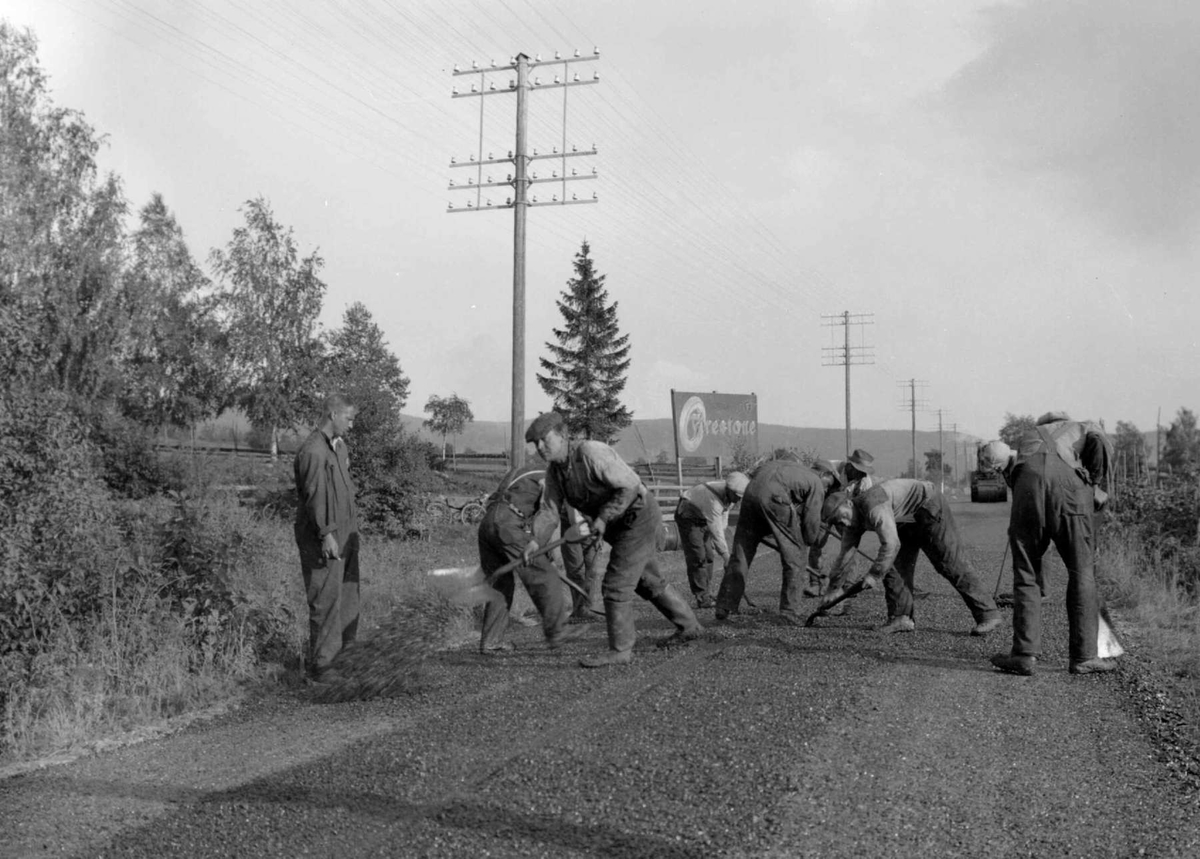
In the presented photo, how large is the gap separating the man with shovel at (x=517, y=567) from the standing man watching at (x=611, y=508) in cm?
25

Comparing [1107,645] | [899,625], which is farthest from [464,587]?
[1107,645]

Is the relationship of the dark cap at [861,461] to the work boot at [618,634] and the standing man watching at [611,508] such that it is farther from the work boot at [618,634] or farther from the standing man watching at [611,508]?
the work boot at [618,634]

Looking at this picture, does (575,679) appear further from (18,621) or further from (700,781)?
(18,621)

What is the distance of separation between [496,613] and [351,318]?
55.9 metres

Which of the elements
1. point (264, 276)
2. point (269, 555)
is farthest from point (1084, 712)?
point (264, 276)

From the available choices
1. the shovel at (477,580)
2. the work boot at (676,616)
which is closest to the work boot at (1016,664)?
the work boot at (676,616)

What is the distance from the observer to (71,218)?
3656cm

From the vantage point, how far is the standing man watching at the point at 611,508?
813 cm

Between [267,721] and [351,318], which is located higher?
[351,318]

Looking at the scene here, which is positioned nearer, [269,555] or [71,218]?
[269,555]

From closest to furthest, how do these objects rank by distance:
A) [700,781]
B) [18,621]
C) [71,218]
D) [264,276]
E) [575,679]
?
[700,781] → [575,679] → [18,621] → [71,218] → [264,276]

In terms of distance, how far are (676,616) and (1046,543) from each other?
2.82 meters

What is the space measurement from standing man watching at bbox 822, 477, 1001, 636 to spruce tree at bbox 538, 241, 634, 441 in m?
40.4

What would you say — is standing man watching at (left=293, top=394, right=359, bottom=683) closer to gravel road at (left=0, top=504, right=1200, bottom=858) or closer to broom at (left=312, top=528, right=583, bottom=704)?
broom at (left=312, top=528, right=583, bottom=704)
